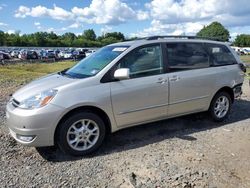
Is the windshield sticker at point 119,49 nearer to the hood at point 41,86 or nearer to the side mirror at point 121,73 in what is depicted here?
the side mirror at point 121,73

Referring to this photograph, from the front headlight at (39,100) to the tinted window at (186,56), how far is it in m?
2.18

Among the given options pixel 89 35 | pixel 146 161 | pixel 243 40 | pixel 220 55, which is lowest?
pixel 243 40

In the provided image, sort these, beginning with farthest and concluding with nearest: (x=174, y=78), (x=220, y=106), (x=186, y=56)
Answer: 1. (x=220, y=106)
2. (x=186, y=56)
3. (x=174, y=78)

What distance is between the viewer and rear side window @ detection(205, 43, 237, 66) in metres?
6.58

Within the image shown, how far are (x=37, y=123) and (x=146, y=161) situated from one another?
1.60 meters

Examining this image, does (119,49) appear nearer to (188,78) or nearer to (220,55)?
(188,78)

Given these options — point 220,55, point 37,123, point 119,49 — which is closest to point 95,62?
point 119,49

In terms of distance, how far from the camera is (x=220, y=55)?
675 centimetres

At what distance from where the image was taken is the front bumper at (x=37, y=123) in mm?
4621

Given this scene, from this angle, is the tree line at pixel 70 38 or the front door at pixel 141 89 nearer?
the front door at pixel 141 89

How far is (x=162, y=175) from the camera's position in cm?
427

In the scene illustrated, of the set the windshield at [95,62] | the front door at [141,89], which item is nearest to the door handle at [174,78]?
the front door at [141,89]

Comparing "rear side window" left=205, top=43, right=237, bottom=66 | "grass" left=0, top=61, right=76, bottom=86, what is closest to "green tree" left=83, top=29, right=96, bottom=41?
"grass" left=0, top=61, right=76, bottom=86

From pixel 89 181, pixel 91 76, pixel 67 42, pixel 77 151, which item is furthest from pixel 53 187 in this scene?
pixel 67 42
